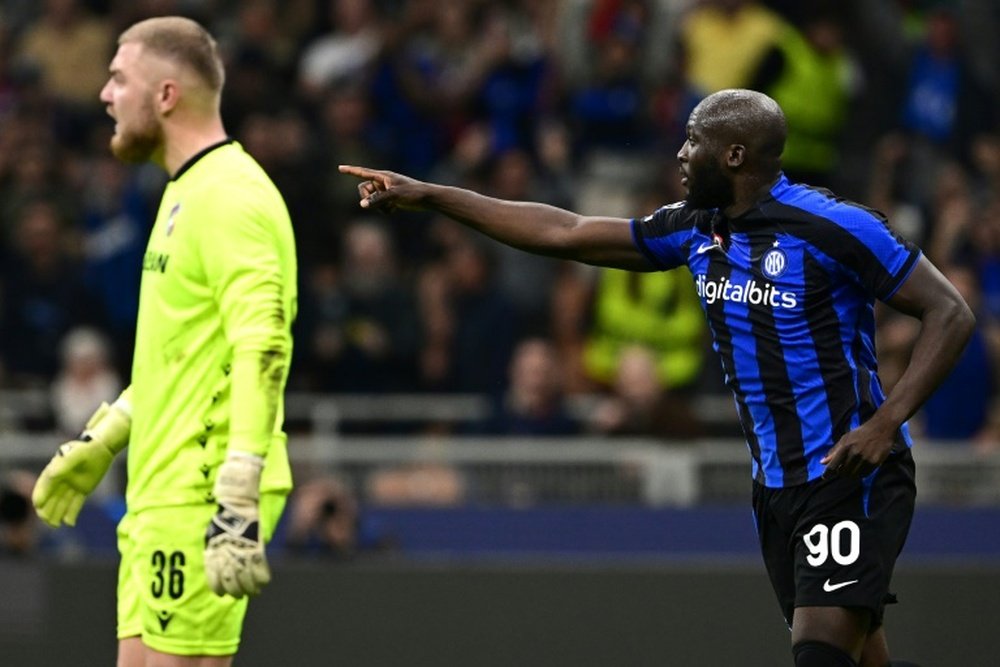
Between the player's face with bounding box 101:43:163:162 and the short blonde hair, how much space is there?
0.04m

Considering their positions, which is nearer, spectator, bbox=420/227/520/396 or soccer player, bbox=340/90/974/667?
soccer player, bbox=340/90/974/667

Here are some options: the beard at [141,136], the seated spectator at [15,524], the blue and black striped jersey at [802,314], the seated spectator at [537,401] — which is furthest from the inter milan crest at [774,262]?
the seated spectator at [537,401]

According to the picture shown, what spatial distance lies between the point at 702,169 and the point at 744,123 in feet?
0.56

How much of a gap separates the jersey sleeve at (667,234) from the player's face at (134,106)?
4.71ft

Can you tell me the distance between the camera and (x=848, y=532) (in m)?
5.30

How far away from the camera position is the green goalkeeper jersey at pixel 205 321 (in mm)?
5156

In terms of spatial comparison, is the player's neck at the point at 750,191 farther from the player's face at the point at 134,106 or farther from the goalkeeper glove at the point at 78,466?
the goalkeeper glove at the point at 78,466

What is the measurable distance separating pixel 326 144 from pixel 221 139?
6681mm

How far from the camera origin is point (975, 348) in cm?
1030

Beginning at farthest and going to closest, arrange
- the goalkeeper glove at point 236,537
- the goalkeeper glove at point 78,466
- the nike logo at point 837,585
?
the goalkeeper glove at point 78,466 → the nike logo at point 837,585 → the goalkeeper glove at point 236,537

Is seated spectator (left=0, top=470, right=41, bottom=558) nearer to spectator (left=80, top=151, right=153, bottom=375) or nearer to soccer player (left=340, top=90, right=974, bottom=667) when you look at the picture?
spectator (left=80, top=151, right=153, bottom=375)

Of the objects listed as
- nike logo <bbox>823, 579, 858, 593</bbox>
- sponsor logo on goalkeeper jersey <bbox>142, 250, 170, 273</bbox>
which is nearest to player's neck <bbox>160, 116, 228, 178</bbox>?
sponsor logo on goalkeeper jersey <bbox>142, 250, 170, 273</bbox>

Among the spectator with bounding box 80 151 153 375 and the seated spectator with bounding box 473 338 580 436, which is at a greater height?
the spectator with bounding box 80 151 153 375

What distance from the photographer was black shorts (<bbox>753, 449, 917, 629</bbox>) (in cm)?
527
